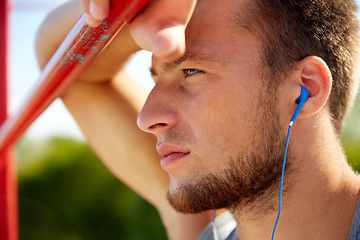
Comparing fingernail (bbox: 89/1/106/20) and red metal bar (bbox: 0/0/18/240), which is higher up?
red metal bar (bbox: 0/0/18/240)

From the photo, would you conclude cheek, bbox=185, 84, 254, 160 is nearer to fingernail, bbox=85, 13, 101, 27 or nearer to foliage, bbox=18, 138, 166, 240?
fingernail, bbox=85, 13, 101, 27

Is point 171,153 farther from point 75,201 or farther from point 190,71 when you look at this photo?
point 75,201

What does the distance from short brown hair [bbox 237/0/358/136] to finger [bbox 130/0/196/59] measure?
1.60 ft

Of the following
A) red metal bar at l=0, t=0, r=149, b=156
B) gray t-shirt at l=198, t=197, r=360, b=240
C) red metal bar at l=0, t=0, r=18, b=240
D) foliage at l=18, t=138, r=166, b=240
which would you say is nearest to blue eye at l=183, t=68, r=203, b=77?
red metal bar at l=0, t=0, r=149, b=156

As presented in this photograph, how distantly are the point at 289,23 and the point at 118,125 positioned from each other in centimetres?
71

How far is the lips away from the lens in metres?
1.12

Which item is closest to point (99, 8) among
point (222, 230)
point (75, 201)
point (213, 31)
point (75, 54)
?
point (75, 54)

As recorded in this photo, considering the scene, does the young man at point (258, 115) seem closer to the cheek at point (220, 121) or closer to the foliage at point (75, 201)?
the cheek at point (220, 121)

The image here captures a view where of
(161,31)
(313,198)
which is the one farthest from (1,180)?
(161,31)

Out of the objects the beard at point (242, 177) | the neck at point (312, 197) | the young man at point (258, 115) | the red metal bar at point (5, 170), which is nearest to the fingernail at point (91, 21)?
the young man at point (258, 115)

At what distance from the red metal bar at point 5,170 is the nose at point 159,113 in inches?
32.3

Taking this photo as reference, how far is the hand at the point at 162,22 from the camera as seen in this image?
60 cm

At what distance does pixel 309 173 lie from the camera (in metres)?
1.18

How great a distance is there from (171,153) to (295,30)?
0.43 meters
